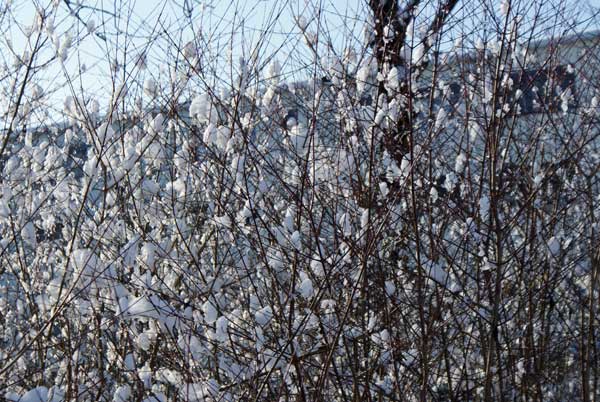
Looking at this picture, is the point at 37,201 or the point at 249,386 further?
the point at 37,201

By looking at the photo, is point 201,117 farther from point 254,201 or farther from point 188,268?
point 188,268

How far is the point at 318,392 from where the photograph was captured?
2797mm

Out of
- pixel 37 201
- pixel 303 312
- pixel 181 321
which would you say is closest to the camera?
pixel 181 321

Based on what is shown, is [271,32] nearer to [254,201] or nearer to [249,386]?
[254,201]

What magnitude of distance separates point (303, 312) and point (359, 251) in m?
0.59

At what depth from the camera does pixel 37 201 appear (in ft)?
16.9

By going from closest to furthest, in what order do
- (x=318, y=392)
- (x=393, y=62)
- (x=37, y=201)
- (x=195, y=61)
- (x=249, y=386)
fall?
(x=318, y=392)
(x=249, y=386)
(x=195, y=61)
(x=393, y=62)
(x=37, y=201)

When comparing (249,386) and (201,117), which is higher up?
(201,117)

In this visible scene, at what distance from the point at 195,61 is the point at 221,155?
51 cm

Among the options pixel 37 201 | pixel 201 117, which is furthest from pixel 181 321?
pixel 37 201

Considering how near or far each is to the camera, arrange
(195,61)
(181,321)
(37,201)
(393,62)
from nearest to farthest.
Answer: (181,321) → (195,61) → (393,62) → (37,201)

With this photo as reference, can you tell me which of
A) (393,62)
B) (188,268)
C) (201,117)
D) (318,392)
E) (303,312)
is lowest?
(318,392)

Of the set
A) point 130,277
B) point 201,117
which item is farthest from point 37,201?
point 201,117

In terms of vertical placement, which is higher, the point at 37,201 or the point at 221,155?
the point at 37,201
